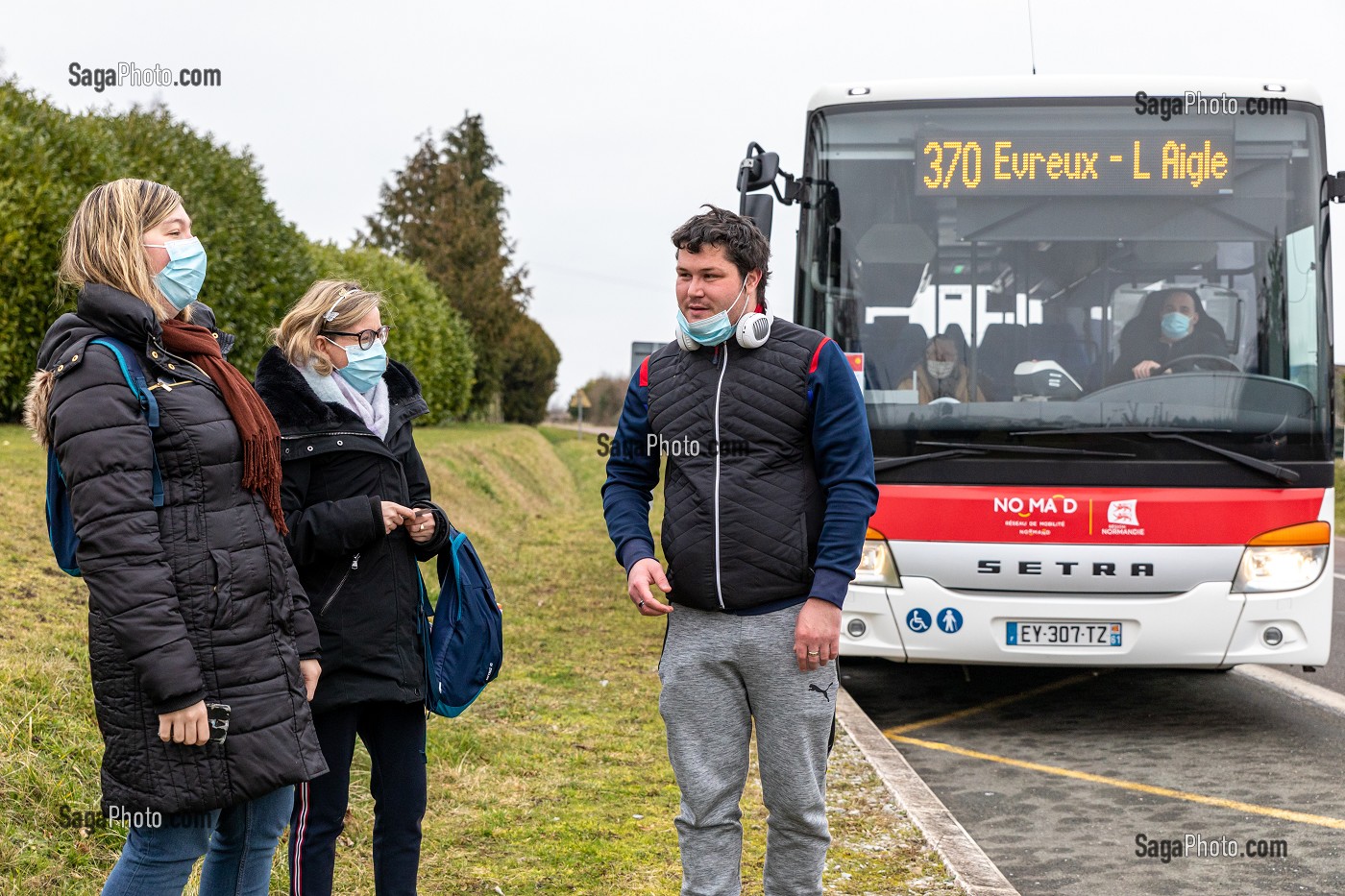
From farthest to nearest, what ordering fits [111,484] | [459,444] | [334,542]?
[459,444], [334,542], [111,484]

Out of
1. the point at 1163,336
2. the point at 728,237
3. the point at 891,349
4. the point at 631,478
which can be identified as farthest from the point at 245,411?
the point at 1163,336

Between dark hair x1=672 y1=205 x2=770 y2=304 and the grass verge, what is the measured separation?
6.95 ft

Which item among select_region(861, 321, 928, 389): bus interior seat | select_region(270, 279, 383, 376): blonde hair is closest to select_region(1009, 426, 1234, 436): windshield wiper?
select_region(861, 321, 928, 389): bus interior seat

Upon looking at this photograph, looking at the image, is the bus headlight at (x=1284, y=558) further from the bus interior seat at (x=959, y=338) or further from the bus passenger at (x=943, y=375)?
the bus interior seat at (x=959, y=338)

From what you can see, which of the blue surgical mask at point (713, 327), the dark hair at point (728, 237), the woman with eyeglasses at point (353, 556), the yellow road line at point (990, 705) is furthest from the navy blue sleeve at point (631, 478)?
the yellow road line at point (990, 705)

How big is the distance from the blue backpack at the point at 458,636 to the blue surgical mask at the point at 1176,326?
14.1 feet

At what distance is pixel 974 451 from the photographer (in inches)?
261

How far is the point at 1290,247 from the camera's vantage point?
6.78m

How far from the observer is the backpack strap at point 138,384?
281 centimetres

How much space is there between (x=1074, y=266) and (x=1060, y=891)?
337cm

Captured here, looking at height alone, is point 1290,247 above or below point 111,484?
above

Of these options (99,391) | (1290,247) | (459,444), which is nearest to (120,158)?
(459,444)

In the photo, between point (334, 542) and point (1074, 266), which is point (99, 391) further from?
point (1074, 266)

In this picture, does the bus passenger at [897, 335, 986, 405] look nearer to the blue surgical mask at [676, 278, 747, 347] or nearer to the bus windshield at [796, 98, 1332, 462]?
the bus windshield at [796, 98, 1332, 462]
